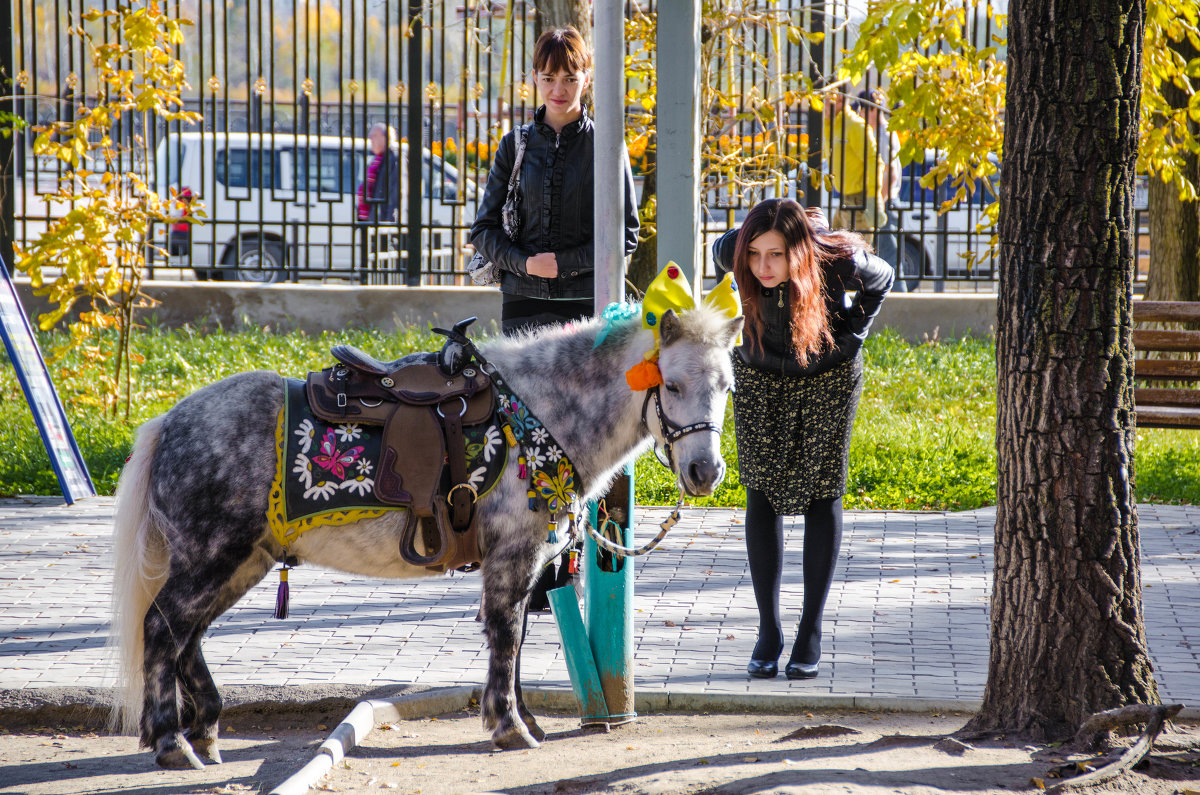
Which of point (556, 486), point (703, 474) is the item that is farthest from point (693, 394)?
point (556, 486)

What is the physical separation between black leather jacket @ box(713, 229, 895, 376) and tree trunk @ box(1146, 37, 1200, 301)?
272 inches

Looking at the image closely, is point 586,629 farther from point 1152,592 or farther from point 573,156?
point 1152,592

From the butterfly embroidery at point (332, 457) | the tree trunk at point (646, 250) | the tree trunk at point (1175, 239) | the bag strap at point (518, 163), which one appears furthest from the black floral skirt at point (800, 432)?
the tree trunk at point (1175, 239)

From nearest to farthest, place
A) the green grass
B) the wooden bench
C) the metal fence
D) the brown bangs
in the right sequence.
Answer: the brown bangs, the green grass, the wooden bench, the metal fence

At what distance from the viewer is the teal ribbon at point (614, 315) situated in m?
3.86

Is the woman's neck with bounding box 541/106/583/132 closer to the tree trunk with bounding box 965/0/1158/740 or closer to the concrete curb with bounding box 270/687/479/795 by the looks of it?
the tree trunk with bounding box 965/0/1158/740

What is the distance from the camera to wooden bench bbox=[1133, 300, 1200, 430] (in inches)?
328

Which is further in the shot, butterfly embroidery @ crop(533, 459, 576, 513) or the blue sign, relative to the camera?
the blue sign

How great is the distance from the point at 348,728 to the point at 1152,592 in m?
4.12

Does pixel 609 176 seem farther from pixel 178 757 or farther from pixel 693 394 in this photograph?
pixel 178 757

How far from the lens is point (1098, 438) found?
3.61 meters

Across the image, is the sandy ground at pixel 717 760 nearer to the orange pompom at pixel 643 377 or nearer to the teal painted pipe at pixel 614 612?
the teal painted pipe at pixel 614 612

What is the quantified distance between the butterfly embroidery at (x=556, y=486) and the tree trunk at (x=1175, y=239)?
8423 millimetres

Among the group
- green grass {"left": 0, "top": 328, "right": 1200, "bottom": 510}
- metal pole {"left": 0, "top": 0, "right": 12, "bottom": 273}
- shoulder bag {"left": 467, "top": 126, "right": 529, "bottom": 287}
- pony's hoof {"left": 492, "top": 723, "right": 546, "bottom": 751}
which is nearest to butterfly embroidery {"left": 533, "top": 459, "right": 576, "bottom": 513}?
pony's hoof {"left": 492, "top": 723, "right": 546, "bottom": 751}
